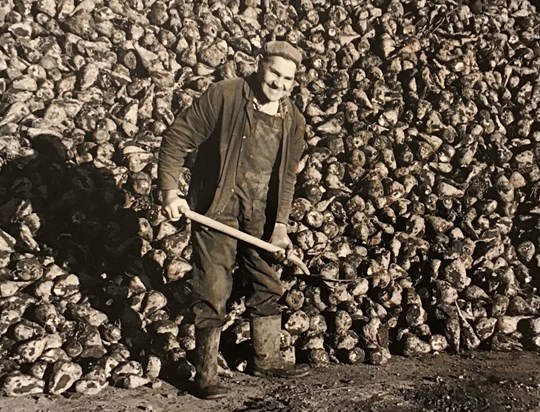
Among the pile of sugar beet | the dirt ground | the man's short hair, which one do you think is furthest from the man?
the pile of sugar beet

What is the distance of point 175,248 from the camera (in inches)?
170

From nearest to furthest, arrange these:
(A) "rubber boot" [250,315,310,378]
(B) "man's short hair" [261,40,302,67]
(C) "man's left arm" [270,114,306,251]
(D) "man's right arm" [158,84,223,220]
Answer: (B) "man's short hair" [261,40,302,67], (D) "man's right arm" [158,84,223,220], (C) "man's left arm" [270,114,306,251], (A) "rubber boot" [250,315,310,378]

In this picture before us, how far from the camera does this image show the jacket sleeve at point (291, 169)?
357 centimetres

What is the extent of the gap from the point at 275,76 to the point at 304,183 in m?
1.57

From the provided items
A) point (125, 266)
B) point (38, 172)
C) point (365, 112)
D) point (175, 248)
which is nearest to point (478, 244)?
point (365, 112)

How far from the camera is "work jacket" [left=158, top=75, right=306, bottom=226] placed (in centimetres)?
335

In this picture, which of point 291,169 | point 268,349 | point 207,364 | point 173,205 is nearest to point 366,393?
point 268,349

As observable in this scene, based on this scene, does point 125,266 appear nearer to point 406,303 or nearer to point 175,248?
point 175,248

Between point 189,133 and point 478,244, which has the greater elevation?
point 189,133

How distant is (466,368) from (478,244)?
3.21ft

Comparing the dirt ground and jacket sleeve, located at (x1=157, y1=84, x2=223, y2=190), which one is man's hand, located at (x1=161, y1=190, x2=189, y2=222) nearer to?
jacket sleeve, located at (x1=157, y1=84, x2=223, y2=190)

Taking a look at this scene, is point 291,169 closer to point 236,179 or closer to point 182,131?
point 236,179

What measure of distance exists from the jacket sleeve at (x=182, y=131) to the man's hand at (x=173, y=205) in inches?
1.4

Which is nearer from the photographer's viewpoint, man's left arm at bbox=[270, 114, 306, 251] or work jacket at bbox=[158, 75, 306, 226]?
work jacket at bbox=[158, 75, 306, 226]
